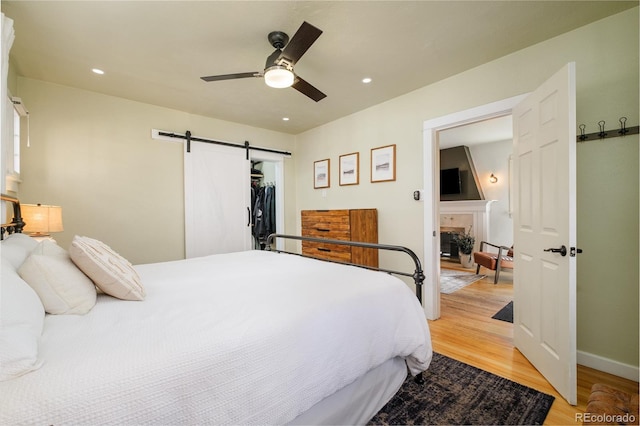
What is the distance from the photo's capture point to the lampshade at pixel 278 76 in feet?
6.34

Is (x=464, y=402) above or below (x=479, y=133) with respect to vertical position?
below

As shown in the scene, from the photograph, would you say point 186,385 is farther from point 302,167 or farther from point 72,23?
point 302,167

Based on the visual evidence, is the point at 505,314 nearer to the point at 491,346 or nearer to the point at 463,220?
the point at 491,346

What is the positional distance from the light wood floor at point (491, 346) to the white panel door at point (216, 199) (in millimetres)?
2892

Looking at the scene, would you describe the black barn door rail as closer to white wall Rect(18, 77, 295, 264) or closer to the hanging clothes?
white wall Rect(18, 77, 295, 264)

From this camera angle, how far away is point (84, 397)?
0.71 m

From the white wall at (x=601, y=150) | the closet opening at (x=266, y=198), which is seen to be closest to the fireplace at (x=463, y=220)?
the closet opening at (x=266, y=198)

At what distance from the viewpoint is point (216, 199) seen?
13.1ft

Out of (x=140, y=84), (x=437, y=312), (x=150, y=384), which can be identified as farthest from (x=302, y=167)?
(x=150, y=384)

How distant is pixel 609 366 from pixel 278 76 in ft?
10.3

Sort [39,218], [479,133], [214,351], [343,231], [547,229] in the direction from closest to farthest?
[214,351]
[547,229]
[39,218]
[343,231]
[479,133]

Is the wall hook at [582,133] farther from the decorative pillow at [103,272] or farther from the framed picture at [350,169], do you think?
the decorative pillow at [103,272]

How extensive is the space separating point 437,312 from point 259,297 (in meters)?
2.35

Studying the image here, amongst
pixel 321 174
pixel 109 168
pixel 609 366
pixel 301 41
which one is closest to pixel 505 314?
pixel 609 366
